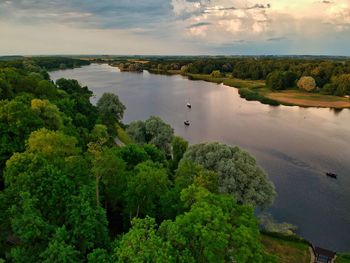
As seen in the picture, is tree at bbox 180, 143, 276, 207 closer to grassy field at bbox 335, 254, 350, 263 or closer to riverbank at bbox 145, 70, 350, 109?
grassy field at bbox 335, 254, 350, 263

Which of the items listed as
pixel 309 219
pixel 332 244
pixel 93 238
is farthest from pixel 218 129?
pixel 93 238

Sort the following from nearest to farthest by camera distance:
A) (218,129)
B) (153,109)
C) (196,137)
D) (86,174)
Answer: (86,174)
(196,137)
(218,129)
(153,109)

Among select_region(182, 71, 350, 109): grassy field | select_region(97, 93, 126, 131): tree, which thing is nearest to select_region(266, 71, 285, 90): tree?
select_region(182, 71, 350, 109): grassy field

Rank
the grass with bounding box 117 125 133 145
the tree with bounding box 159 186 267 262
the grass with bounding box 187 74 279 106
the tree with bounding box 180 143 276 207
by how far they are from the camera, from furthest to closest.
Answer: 1. the grass with bounding box 187 74 279 106
2. the grass with bounding box 117 125 133 145
3. the tree with bounding box 180 143 276 207
4. the tree with bounding box 159 186 267 262

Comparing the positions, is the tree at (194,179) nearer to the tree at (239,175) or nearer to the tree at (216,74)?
the tree at (239,175)

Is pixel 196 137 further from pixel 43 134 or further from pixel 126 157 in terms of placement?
pixel 43 134

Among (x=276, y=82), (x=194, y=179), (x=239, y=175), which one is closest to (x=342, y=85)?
(x=276, y=82)

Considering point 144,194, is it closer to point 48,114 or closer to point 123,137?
point 48,114
